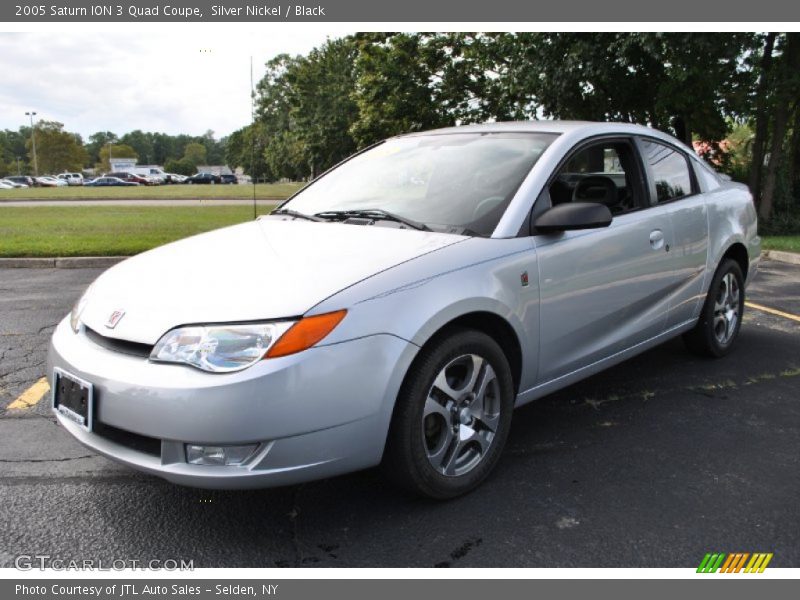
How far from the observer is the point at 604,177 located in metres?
3.88

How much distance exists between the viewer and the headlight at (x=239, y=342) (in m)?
2.34

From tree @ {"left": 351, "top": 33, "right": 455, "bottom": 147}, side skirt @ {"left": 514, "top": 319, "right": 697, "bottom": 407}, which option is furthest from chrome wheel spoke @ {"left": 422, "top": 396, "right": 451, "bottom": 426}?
tree @ {"left": 351, "top": 33, "right": 455, "bottom": 147}

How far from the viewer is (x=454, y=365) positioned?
9.23 feet

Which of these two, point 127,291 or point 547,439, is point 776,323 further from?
point 127,291

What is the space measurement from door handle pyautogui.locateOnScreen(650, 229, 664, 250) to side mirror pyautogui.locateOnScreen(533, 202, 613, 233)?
83cm

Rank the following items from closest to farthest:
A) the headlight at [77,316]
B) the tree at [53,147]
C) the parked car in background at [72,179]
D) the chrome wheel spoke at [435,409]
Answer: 1. the chrome wheel spoke at [435,409]
2. the headlight at [77,316]
3. the parked car in background at [72,179]
4. the tree at [53,147]

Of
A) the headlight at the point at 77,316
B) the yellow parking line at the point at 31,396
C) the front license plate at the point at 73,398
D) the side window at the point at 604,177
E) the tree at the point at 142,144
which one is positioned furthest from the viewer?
the tree at the point at 142,144

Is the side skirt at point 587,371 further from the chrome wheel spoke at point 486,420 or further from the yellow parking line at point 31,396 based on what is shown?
the yellow parking line at point 31,396

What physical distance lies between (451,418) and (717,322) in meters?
2.79

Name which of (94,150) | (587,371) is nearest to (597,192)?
(587,371)

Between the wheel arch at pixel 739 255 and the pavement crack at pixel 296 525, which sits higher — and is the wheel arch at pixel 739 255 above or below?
above

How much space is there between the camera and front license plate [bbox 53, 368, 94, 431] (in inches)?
99.7

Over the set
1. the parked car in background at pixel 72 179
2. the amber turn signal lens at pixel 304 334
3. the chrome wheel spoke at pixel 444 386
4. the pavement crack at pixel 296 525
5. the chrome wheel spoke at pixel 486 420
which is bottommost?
the pavement crack at pixel 296 525

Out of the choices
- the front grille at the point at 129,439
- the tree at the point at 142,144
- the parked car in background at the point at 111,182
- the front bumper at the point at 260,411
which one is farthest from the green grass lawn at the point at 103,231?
the tree at the point at 142,144
